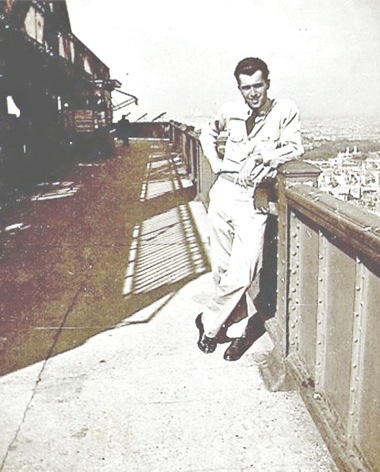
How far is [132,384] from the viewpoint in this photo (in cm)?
392

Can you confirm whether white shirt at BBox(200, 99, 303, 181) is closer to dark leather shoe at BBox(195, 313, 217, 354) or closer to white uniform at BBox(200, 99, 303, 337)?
white uniform at BBox(200, 99, 303, 337)

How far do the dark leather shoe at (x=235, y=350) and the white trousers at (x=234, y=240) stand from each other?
173 millimetres

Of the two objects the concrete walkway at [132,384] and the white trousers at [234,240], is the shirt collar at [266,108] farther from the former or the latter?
the concrete walkway at [132,384]

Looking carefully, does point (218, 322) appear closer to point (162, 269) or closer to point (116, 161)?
point (162, 269)

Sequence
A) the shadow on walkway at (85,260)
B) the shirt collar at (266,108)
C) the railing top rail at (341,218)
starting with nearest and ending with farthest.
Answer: the railing top rail at (341,218)
the shirt collar at (266,108)
the shadow on walkway at (85,260)

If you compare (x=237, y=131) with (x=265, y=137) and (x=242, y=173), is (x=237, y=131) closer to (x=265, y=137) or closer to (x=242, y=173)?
(x=265, y=137)

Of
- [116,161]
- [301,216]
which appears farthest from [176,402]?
[116,161]

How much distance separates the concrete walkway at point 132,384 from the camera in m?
3.12

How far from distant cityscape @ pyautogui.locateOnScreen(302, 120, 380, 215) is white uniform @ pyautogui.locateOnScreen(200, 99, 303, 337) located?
0.66ft

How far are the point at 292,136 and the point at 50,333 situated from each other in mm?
2679

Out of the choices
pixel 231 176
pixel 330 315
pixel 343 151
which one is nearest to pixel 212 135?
pixel 231 176

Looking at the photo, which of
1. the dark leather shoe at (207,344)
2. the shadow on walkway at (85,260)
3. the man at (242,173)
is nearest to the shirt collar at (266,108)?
the man at (242,173)

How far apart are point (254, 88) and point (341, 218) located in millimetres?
1517

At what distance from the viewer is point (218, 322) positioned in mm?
4148
